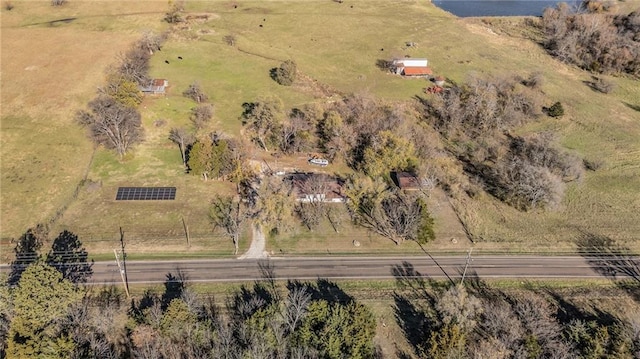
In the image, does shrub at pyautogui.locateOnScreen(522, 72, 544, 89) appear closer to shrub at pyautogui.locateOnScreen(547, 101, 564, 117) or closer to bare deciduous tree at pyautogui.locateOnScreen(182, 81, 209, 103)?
shrub at pyautogui.locateOnScreen(547, 101, 564, 117)

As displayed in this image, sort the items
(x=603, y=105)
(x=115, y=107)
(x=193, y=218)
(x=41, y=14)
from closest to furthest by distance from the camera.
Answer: (x=193, y=218), (x=115, y=107), (x=603, y=105), (x=41, y=14)

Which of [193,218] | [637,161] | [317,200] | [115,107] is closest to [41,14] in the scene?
[115,107]

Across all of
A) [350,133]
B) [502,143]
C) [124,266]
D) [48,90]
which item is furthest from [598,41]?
[48,90]

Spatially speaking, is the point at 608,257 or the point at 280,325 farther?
the point at 608,257

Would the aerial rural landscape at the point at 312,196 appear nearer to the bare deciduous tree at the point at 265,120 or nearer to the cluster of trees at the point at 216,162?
the bare deciduous tree at the point at 265,120

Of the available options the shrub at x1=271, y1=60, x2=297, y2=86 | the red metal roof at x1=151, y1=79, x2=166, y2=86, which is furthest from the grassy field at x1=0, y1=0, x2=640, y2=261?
the red metal roof at x1=151, y1=79, x2=166, y2=86

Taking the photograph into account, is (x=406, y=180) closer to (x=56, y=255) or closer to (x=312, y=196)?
(x=312, y=196)

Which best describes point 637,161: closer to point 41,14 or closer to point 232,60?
point 232,60
